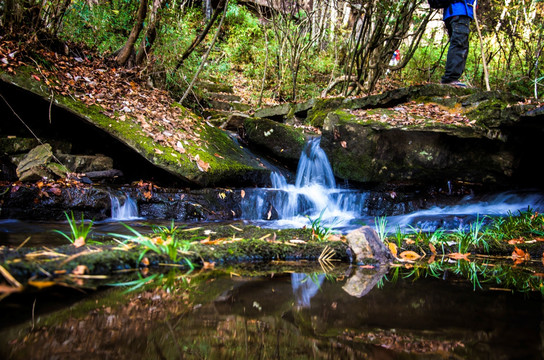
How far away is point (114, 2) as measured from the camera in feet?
23.5

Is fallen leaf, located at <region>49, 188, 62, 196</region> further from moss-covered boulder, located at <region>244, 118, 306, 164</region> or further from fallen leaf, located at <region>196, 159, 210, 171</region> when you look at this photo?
moss-covered boulder, located at <region>244, 118, 306, 164</region>

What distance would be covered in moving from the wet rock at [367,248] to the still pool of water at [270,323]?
2.56ft

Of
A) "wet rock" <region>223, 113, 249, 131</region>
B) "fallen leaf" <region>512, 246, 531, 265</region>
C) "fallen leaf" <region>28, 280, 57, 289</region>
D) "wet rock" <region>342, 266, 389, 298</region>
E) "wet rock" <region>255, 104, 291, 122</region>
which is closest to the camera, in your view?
"fallen leaf" <region>28, 280, 57, 289</region>

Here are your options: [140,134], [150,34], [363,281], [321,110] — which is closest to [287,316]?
[363,281]

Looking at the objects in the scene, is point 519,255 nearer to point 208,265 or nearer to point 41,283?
point 208,265

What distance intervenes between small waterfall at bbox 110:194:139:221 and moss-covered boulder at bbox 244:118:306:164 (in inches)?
136

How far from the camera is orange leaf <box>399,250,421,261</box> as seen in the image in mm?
2609

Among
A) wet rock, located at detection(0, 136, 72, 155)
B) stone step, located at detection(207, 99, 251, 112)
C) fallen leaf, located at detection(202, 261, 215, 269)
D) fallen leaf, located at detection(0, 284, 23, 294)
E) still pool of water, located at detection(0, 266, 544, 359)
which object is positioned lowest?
wet rock, located at detection(0, 136, 72, 155)

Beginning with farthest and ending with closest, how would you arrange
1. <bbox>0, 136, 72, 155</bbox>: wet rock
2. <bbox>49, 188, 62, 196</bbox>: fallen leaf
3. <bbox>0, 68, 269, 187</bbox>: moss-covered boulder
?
<bbox>0, 136, 72, 155</bbox>: wet rock
<bbox>0, 68, 269, 187</bbox>: moss-covered boulder
<bbox>49, 188, 62, 196</bbox>: fallen leaf

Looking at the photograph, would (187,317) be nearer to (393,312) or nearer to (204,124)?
(393,312)

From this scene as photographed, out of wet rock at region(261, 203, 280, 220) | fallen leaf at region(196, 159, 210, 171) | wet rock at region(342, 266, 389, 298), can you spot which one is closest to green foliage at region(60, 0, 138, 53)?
fallen leaf at region(196, 159, 210, 171)

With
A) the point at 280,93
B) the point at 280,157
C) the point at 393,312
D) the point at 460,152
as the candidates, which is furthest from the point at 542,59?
the point at 393,312

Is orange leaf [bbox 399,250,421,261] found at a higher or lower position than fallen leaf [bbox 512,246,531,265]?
lower

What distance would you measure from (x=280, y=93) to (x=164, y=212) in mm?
Answer: 8767
